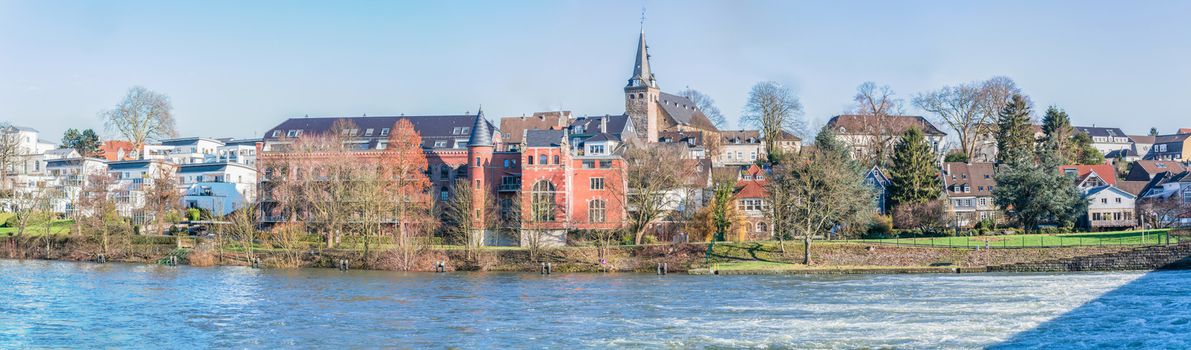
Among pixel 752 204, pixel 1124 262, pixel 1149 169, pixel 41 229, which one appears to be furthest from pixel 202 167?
pixel 1149 169

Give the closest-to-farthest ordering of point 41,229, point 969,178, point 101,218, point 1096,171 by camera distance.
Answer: point 101,218 → point 41,229 → point 969,178 → point 1096,171

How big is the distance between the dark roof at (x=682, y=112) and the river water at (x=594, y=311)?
65467 millimetres

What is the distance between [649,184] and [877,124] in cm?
3926

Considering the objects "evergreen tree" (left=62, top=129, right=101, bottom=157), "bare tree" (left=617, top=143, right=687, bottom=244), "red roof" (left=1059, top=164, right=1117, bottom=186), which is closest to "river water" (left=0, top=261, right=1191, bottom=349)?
"bare tree" (left=617, top=143, right=687, bottom=244)

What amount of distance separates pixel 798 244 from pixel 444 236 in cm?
2324

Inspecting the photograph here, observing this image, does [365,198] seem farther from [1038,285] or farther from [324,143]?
[1038,285]

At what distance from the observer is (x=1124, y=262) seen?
5928 centimetres

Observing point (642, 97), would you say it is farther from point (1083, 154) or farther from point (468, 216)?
point (468, 216)

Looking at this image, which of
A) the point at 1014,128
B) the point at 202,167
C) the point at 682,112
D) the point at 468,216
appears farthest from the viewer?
the point at 682,112

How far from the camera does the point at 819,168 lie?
2598 inches

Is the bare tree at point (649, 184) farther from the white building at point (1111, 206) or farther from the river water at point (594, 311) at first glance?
the white building at point (1111, 206)

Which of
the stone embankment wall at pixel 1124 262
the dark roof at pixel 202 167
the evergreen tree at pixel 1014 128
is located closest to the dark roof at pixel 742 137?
the evergreen tree at pixel 1014 128

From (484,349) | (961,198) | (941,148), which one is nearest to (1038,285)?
(484,349)

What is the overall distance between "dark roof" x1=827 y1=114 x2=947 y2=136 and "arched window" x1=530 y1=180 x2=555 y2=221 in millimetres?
39743
